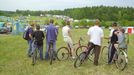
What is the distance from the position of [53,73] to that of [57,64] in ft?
6.33

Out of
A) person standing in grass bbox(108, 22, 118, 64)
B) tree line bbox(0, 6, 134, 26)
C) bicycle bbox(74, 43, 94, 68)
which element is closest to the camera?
bicycle bbox(74, 43, 94, 68)

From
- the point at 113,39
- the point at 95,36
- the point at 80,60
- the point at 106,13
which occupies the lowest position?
the point at 106,13

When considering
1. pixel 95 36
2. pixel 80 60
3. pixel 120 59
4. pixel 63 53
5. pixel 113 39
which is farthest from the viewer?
pixel 63 53

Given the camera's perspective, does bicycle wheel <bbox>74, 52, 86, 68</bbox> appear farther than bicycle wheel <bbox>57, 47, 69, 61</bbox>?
No

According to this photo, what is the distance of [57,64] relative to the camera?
43.9 feet

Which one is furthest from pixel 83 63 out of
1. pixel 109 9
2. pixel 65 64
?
pixel 109 9

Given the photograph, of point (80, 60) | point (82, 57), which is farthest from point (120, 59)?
point (80, 60)

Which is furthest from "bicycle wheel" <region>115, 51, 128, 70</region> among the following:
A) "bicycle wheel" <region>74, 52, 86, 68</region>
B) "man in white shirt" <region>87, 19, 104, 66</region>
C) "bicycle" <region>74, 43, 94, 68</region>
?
"bicycle wheel" <region>74, 52, 86, 68</region>

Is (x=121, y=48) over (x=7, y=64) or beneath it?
over

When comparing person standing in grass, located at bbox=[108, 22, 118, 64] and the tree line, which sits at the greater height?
person standing in grass, located at bbox=[108, 22, 118, 64]

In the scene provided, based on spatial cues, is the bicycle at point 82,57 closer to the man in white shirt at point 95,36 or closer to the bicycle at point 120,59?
the man in white shirt at point 95,36

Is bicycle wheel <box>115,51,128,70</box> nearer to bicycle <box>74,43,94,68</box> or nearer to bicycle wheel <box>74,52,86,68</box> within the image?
bicycle <box>74,43,94,68</box>

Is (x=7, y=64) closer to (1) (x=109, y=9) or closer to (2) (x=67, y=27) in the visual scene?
(2) (x=67, y=27)

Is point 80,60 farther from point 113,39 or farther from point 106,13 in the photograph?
point 106,13
